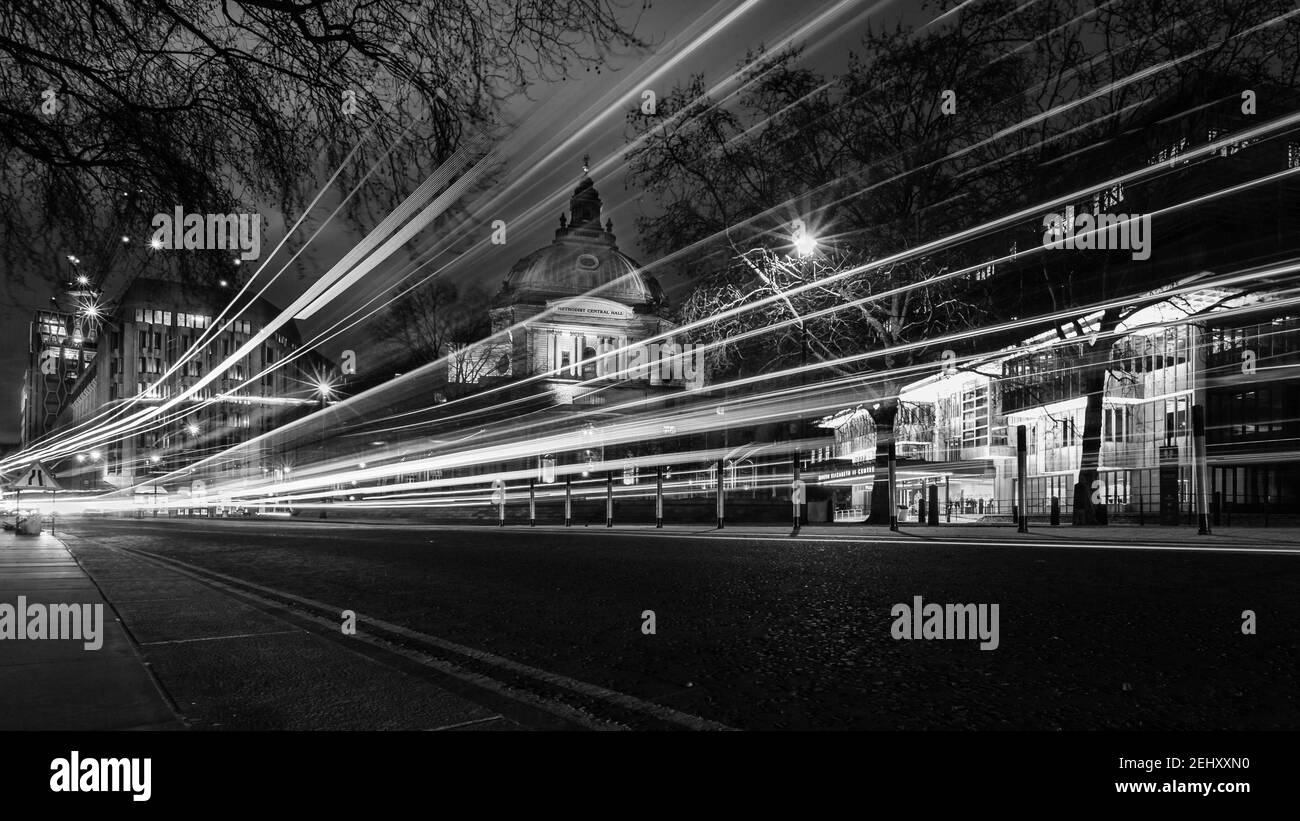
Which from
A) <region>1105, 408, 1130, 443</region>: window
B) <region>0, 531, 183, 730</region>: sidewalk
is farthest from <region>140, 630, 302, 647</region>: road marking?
<region>1105, 408, 1130, 443</region>: window

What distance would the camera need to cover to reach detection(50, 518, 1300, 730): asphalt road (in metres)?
3.24

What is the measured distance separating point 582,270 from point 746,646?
116140 mm

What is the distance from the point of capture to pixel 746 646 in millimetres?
4480

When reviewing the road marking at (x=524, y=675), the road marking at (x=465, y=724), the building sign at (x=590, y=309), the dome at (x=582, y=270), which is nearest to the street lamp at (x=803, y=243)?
the road marking at (x=524, y=675)

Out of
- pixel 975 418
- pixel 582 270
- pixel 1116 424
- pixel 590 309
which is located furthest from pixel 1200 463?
pixel 582 270

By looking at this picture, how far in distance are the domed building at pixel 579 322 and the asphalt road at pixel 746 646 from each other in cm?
5577

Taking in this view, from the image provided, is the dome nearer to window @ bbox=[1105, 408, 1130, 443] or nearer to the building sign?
the building sign

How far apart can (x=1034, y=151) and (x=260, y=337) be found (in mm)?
22980

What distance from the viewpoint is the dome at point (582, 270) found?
109938 mm

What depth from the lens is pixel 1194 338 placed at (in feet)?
87.5

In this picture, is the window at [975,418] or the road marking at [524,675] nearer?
the road marking at [524,675]

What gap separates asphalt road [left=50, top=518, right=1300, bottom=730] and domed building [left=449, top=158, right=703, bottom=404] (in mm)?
55771

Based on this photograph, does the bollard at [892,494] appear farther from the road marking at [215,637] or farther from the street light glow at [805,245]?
the road marking at [215,637]

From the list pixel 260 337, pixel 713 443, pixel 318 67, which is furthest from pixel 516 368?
pixel 318 67
